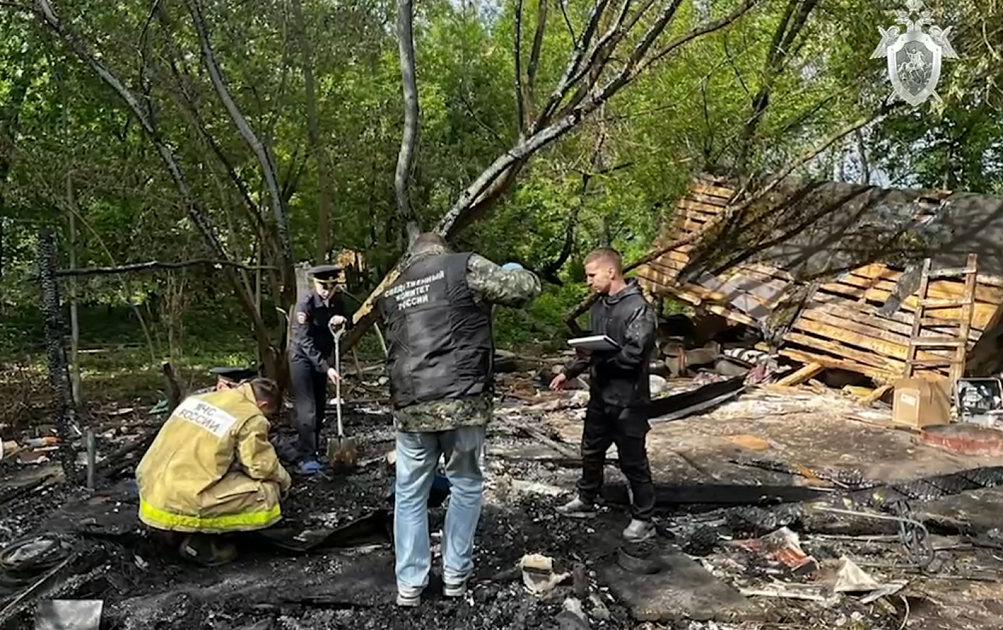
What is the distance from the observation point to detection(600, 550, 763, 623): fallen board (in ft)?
12.7

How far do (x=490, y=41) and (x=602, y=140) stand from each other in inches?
253

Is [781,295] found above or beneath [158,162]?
beneath

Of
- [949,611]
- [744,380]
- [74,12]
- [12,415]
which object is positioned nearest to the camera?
[949,611]

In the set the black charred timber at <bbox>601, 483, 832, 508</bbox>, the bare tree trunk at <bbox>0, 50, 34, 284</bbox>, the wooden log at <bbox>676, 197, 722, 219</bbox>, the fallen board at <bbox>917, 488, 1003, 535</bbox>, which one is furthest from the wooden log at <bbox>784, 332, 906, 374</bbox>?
the bare tree trunk at <bbox>0, 50, 34, 284</bbox>

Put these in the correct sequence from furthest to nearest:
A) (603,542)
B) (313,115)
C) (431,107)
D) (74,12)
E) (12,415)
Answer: (431,107), (313,115), (74,12), (12,415), (603,542)

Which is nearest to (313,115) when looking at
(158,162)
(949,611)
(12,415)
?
(158,162)

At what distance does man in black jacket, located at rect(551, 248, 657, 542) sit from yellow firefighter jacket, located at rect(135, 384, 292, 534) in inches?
69.3

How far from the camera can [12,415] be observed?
812 centimetres

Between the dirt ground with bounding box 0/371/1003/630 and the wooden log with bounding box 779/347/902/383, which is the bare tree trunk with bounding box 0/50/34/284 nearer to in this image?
the dirt ground with bounding box 0/371/1003/630

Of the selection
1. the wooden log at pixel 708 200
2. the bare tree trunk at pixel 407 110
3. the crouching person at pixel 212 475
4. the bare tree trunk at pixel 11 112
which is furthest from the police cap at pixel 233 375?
the wooden log at pixel 708 200

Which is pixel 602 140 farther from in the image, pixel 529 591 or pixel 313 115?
pixel 529 591

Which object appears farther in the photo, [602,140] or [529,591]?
[602,140]

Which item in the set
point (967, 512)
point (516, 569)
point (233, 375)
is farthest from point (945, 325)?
point (233, 375)

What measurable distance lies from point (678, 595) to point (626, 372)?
1279 mm
